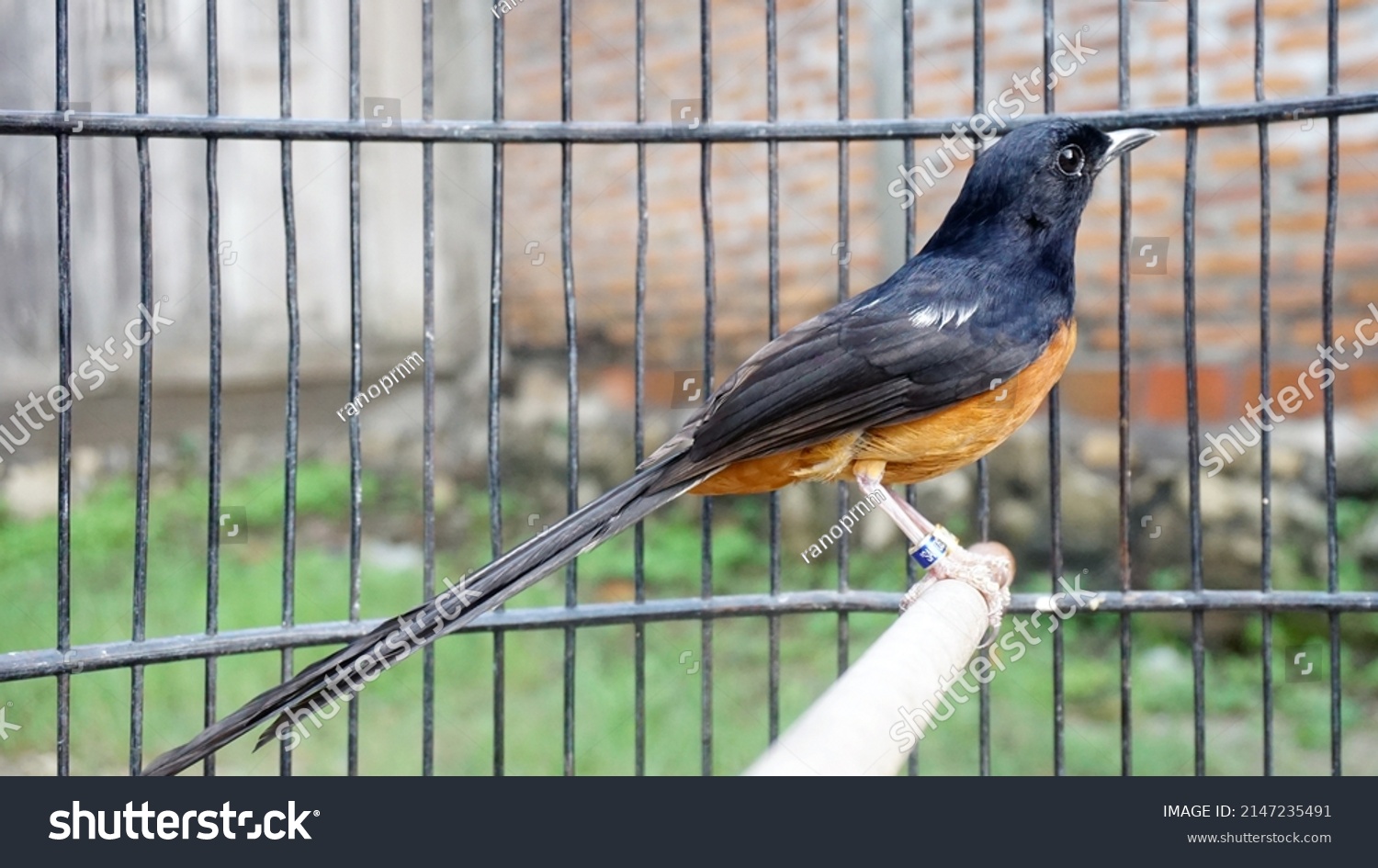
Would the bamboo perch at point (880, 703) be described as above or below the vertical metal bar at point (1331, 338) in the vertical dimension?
below

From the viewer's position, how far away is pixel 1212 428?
4.57m

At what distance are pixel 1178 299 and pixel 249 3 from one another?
454 centimetres

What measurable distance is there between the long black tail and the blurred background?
1471 millimetres

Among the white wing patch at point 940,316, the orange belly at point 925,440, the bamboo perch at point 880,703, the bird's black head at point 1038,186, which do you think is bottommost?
the bamboo perch at point 880,703

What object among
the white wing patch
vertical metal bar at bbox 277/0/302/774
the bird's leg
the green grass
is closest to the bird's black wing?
the white wing patch

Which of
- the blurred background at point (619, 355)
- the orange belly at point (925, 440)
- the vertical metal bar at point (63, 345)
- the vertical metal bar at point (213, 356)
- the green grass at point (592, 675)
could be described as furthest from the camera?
the blurred background at point (619, 355)

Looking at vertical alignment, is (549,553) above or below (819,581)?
below

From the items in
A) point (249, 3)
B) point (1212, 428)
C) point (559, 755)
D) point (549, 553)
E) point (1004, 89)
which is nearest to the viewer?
point (549, 553)

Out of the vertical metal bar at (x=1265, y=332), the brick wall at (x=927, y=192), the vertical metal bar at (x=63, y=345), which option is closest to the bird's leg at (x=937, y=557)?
the vertical metal bar at (x=1265, y=332)

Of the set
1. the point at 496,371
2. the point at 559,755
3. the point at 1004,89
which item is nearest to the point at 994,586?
the point at 496,371

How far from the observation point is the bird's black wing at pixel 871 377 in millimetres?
2383

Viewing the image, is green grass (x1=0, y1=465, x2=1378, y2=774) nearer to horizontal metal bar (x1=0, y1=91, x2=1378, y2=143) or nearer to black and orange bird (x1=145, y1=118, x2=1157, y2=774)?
black and orange bird (x1=145, y1=118, x2=1157, y2=774)

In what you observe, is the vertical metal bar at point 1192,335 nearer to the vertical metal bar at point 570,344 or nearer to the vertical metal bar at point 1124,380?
the vertical metal bar at point 1124,380

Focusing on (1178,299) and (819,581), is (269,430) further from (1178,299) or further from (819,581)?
(1178,299)
